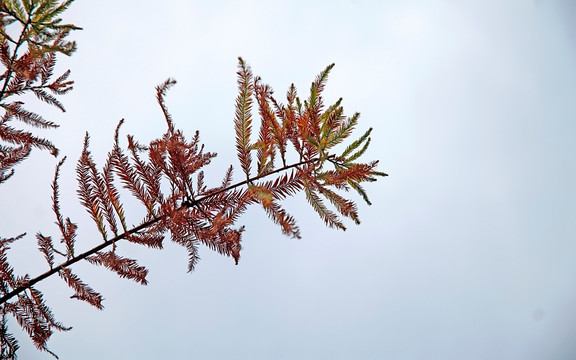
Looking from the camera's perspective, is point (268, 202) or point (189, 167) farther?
point (189, 167)

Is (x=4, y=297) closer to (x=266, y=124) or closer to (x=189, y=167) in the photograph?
(x=189, y=167)

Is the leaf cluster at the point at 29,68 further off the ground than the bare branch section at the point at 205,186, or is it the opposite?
the leaf cluster at the point at 29,68

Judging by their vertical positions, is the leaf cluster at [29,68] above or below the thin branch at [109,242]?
above

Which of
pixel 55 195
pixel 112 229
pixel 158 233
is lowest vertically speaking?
pixel 158 233

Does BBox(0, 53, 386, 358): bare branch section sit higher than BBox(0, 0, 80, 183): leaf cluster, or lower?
lower

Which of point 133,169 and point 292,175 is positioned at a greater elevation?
point 133,169

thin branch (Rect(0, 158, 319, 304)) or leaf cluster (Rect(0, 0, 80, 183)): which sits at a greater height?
leaf cluster (Rect(0, 0, 80, 183))

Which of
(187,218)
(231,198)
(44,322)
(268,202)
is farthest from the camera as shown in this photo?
(44,322)

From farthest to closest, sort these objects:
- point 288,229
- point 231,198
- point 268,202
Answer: point 231,198 → point 288,229 → point 268,202

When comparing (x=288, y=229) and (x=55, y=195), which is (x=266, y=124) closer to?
(x=288, y=229)

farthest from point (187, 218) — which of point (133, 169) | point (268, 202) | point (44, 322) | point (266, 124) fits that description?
point (44, 322)
